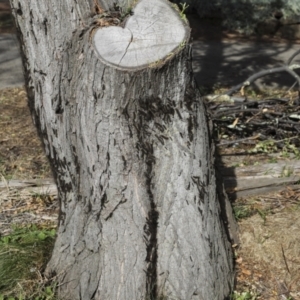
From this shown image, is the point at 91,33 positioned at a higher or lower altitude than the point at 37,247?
higher

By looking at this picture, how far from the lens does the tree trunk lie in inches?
117

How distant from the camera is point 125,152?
3121mm

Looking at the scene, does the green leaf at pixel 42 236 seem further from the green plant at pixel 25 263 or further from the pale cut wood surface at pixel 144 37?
the pale cut wood surface at pixel 144 37

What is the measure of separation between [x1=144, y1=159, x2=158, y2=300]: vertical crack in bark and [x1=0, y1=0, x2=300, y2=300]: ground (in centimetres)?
58

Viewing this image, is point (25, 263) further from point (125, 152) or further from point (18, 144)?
point (18, 144)

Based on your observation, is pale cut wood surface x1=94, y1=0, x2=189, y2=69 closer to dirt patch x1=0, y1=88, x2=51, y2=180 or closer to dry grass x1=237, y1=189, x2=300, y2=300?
dry grass x1=237, y1=189, x2=300, y2=300

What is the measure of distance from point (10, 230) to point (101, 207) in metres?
1.20

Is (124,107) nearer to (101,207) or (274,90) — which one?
(101,207)

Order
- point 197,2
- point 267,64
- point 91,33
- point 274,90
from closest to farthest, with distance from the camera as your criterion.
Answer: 1. point 91,33
2. point 274,90
3. point 267,64
4. point 197,2

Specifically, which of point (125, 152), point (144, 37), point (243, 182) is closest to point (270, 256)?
point (243, 182)

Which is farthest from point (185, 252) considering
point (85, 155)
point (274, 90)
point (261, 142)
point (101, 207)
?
point (274, 90)

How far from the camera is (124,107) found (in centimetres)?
303

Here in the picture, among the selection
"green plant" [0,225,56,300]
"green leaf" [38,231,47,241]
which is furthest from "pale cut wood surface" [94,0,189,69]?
"green leaf" [38,231,47,241]

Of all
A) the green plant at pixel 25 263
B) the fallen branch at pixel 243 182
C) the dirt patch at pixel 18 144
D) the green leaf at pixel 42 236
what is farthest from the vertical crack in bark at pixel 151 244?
the dirt patch at pixel 18 144
